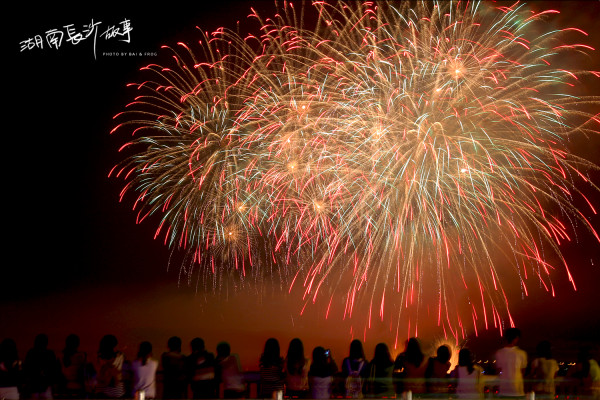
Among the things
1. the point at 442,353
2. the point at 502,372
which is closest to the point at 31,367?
the point at 442,353

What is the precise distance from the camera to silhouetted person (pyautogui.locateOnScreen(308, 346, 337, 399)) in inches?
266

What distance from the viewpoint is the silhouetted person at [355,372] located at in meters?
6.82

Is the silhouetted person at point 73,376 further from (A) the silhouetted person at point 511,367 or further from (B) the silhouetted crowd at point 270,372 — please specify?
(A) the silhouetted person at point 511,367

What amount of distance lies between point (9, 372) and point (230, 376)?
212 cm

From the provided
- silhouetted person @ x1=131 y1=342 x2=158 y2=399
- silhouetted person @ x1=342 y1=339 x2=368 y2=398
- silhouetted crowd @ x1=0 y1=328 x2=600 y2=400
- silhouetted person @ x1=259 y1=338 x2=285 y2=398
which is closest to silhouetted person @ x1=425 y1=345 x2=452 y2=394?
silhouetted crowd @ x1=0 y1=328 x2=600 y2=400

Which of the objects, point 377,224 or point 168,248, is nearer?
point 377,224

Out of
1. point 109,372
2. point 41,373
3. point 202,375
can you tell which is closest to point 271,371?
point 202,375

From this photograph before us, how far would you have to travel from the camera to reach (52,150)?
22438 mm

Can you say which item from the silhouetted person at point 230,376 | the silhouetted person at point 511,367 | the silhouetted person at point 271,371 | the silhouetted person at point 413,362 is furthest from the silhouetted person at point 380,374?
the silhouetted person at point 230,376

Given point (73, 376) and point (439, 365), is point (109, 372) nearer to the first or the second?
point (73, 376)

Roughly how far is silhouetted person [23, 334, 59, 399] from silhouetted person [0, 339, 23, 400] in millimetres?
103

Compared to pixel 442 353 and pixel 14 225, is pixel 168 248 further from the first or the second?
pixel 442 353

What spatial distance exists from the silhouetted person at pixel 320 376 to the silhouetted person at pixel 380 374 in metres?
0.39

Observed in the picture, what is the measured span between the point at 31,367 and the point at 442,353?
4.08m
